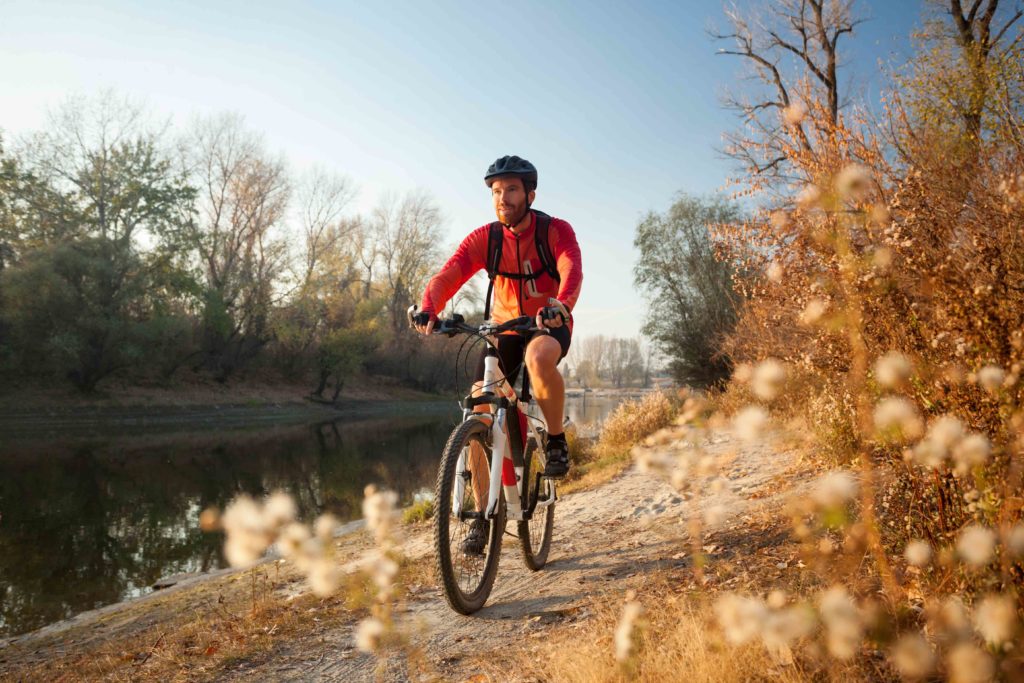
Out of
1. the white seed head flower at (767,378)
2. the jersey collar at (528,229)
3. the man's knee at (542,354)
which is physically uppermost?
the jersey collar at (528,229)

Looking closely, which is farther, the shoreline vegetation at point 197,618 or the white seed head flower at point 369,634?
the shoreline vegetation at point 197,618

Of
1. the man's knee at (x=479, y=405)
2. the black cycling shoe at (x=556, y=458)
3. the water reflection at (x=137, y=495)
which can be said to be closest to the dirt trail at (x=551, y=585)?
the black cycling shoe at (x=556, y=458)

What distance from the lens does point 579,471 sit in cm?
1105

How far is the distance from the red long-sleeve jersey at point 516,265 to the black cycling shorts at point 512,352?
0.20 m

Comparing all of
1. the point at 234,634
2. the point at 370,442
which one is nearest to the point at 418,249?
the point at 370,442

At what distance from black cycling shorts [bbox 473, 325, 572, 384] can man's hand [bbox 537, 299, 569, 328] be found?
63 cm

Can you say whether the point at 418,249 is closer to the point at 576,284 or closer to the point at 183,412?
the point at 183,412

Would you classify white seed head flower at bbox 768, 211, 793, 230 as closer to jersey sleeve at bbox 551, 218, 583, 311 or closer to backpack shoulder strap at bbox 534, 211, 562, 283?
jersey sleeve at bbox 551, 218, 583, 311

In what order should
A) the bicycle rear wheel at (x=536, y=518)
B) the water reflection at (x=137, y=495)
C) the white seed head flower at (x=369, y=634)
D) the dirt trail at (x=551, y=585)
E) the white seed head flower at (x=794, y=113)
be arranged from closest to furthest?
1. the white seed head flower at (x=369, y=634)
2. the white seed head flower at (x=794, y=113)
3. the dirt trail at (x=551, y=585)
4. the bicycle rear wheel at (x=536, y=518)
5. the water reflection at (x=137, y=495)

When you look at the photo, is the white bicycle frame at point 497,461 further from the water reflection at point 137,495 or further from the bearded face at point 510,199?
the water reflection at point 137,495

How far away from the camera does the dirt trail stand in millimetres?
3240

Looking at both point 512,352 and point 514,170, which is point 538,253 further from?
point 512,352

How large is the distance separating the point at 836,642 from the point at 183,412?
33.3 meters

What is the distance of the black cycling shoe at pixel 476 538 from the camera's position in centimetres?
362
